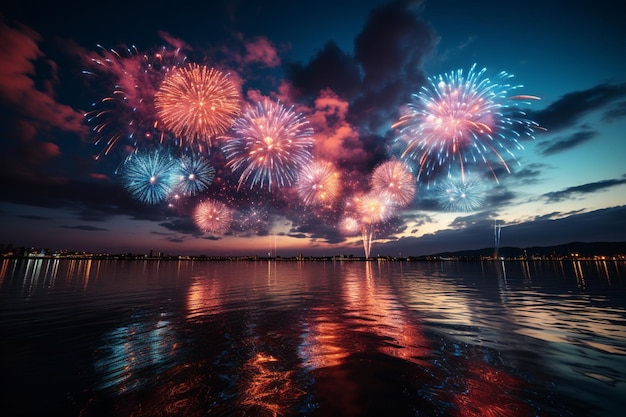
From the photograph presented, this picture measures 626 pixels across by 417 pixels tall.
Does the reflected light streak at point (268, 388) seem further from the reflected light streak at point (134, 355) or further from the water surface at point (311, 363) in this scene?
the reflected light streak at point (134, 355)

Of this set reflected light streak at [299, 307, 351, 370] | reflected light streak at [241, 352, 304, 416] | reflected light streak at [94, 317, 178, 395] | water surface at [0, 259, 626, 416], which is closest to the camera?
reflected light streak at [241, 352, 304, 416]

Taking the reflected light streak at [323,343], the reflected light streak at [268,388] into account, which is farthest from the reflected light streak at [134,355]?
the reflected light streak at [323,343]

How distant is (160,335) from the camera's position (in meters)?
14.7

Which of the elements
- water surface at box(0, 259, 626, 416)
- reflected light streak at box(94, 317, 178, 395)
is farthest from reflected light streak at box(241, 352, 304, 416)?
reflected light streak at box(94, 317, 178, 395)

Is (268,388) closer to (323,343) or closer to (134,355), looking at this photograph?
(323,343)

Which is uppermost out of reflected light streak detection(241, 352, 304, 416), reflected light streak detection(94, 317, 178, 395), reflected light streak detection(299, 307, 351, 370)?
reflected light streak detection(94, 317, 178, 395)

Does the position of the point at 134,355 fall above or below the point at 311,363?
above

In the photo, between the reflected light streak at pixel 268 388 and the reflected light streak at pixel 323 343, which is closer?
the reflected light streak at pixel 268 388

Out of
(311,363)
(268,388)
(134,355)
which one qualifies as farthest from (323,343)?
(134,355)

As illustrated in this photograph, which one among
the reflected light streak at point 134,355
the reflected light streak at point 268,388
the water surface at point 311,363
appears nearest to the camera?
the reflected light streak at point 268,388

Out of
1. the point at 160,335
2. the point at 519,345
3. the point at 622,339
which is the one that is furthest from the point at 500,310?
the point at 160,335

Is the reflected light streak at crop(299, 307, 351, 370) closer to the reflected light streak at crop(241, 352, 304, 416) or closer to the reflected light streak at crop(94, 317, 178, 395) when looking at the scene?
the reflected light streak at crop(241, 352, 304, 416)

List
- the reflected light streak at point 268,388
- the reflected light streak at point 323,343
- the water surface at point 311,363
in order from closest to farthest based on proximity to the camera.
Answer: the reflected light streak at point 268,388 < the water surface at point 311,363 < the reflected light streak at point 323,343

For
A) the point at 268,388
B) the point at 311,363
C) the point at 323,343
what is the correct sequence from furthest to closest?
the point at 323,343 → the point at 311,363 → the point at 268,388
